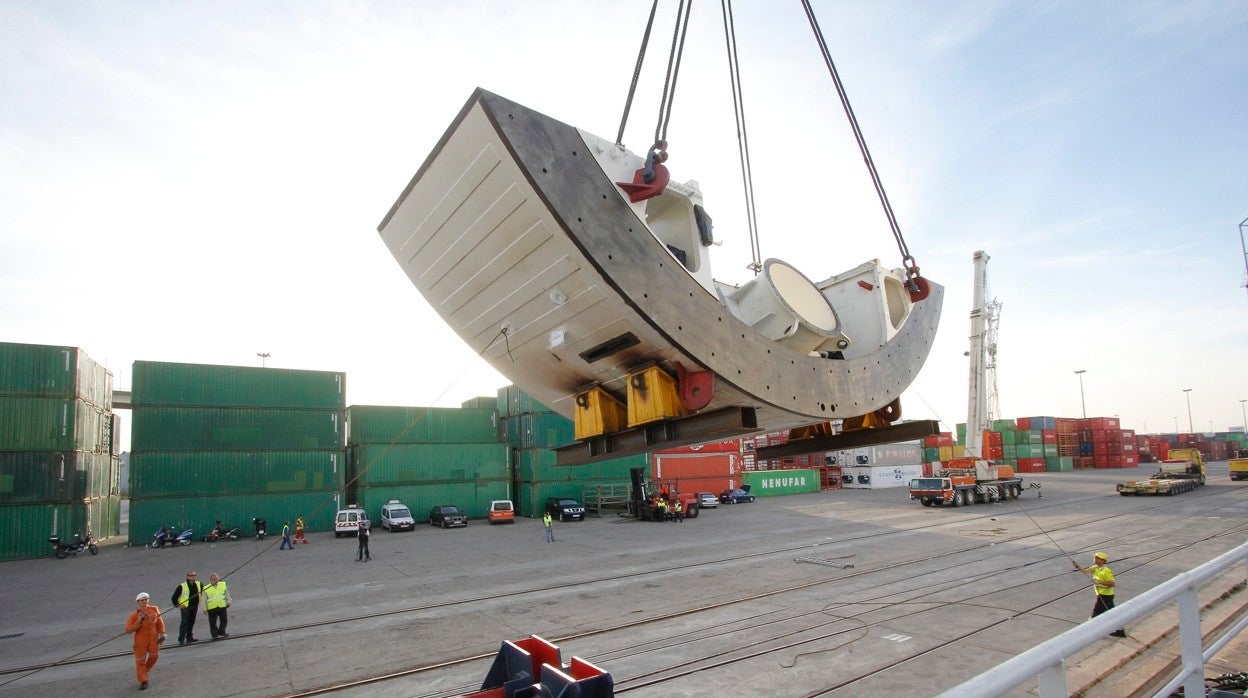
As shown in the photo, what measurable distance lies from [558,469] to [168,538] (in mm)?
20189

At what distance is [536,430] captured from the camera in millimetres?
39750

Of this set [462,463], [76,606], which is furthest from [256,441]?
[76,606]

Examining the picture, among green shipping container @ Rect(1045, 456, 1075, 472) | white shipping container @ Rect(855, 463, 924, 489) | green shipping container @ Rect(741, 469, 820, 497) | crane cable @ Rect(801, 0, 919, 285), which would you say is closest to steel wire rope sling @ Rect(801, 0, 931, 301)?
crane cable @ Rect(801, 0, 919, 285)

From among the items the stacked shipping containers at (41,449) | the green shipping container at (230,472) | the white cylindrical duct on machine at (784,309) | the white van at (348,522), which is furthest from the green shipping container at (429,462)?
the white cylindrical duct on machine at (784,309)

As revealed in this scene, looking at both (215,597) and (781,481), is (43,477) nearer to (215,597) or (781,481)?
(215,597)

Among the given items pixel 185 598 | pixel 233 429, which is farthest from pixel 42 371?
pixel 185 598

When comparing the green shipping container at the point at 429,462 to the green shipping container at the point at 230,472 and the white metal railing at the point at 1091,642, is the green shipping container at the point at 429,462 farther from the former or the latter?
the white metal railing at the point at 1091,642

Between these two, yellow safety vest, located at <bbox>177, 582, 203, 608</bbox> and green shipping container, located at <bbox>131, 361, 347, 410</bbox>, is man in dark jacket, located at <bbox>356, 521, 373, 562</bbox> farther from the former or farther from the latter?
green shipping container, located at <bbox>131, 361, 347, 410</bbox>

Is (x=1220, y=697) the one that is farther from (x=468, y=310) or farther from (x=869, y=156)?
(x=869, y=156)

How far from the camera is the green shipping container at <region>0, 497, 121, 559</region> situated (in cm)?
2723

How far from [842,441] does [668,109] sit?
4.38m

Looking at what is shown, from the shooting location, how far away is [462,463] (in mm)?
39062

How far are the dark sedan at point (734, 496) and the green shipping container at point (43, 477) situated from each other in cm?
3497

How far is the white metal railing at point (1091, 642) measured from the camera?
5.30 feet
